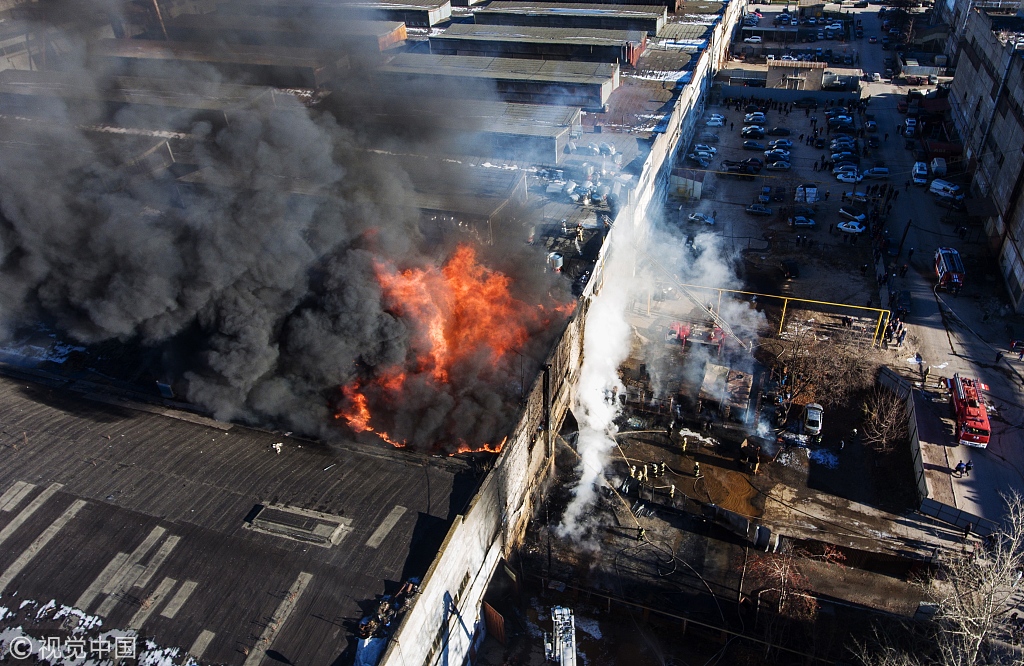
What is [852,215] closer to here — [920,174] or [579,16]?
[920,174]

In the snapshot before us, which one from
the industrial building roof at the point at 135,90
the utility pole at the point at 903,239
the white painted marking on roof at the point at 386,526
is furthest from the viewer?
the utility pole at the point at 903,239

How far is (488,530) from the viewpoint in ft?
55.4

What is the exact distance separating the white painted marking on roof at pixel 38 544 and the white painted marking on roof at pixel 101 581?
1.99 meters

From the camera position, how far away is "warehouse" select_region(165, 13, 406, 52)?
1678 inches

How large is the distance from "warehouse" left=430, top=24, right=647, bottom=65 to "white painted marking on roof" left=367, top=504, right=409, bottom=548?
39340 mm

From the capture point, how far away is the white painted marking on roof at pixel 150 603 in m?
14.0

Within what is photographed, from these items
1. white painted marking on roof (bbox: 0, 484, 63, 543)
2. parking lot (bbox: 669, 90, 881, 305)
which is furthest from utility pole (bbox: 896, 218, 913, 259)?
white painted marking on roof (bbox: 0, 484, 63, 543)

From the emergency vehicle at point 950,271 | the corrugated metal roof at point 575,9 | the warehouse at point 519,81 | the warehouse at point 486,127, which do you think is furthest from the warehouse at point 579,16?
the emergency vehicle at point 950,271

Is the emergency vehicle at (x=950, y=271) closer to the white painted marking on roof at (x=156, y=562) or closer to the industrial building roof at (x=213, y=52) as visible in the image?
the white painted marking on roof at (x=156, y=562)

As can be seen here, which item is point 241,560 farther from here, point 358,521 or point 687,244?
point 687,244

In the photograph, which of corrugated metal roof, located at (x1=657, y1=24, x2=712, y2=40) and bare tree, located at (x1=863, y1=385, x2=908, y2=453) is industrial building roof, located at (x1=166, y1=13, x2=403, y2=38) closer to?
corrugated metal roof, located at (x1=657, y1=24, x2=712, y2=40)

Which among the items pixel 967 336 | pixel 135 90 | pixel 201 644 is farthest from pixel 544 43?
pixel 201 644

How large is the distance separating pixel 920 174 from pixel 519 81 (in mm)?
27262

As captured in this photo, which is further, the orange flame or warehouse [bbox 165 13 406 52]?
warehouse [bbox 165 13 406 52]
